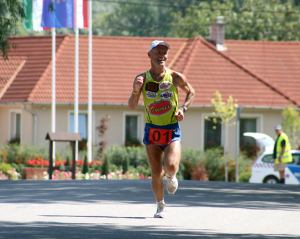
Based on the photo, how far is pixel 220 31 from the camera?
2398 inches

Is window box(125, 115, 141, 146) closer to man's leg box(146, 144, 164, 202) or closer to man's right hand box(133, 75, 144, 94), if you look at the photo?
man's leg box(146, 144, 164, 202)

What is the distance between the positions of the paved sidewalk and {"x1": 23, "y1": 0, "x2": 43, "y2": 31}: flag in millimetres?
20898

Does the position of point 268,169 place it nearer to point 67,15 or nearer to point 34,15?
point 67,15

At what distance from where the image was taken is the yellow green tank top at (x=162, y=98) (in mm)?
15617

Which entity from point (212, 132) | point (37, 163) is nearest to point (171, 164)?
point (37, 163)

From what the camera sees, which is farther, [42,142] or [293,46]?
[293,46]

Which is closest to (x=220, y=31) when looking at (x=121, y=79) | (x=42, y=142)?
(x=121, y=79)

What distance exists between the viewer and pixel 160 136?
15797 millimetres

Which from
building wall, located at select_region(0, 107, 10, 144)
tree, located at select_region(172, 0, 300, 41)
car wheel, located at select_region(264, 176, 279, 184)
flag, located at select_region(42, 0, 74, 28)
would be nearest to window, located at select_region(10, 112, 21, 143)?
building wall, located at select_region(0, 107, 10, 144)

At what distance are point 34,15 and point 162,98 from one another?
28.8 m

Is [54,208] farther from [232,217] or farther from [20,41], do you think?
[20,41]

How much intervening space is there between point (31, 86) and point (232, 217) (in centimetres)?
3861

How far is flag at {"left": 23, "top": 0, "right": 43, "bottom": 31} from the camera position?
43.4 m

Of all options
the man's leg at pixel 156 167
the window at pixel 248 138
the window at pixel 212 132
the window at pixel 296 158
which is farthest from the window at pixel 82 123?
the man's leg at pixel 156 167
